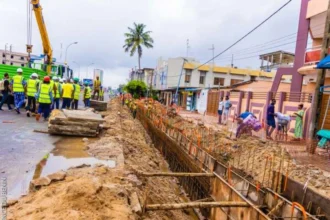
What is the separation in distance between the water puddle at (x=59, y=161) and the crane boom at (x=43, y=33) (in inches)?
489

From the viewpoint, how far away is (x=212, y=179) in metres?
6.64

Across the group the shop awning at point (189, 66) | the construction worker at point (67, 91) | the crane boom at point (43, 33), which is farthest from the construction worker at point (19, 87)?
the shop awning at point (189, 66)

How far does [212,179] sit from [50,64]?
1613cm

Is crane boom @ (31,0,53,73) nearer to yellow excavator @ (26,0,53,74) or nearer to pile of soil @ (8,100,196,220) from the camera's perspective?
yellow excavator @ (26,0,53,74)

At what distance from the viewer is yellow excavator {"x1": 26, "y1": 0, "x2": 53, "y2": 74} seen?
16694 mm

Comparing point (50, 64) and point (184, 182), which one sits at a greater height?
point (50, 64)

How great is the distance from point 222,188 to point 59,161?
331 cm

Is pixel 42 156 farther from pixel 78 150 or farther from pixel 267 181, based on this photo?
pixel 267 181

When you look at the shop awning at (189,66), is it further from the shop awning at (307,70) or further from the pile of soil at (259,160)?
the pile of soil at (259,160)

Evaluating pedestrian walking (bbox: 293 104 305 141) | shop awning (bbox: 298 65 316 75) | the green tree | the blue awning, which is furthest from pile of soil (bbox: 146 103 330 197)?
the green tree

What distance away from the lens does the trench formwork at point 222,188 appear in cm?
516

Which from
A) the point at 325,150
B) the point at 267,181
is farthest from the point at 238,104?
the point at 267,181

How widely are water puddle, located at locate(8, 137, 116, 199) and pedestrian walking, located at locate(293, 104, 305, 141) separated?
26.7 feet

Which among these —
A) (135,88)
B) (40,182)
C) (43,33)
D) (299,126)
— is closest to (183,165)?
(299,126)
